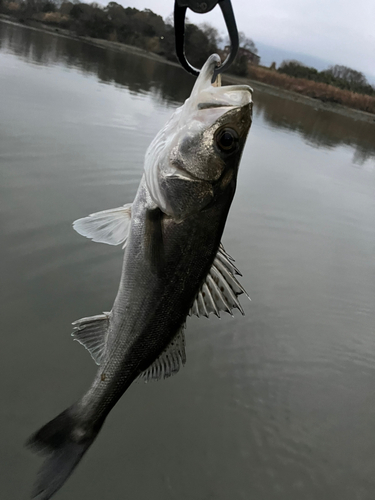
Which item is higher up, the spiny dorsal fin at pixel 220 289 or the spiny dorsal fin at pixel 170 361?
the spiny dorsal fin at pixel 220 289

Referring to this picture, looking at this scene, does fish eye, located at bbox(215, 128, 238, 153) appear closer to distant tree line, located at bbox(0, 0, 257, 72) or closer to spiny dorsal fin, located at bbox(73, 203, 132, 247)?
spiny dorsal fin, located at bbox(73, 203, 132, 247)

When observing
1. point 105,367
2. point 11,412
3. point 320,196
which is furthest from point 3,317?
point 320,196

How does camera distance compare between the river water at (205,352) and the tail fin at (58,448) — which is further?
the river water at (205,352)

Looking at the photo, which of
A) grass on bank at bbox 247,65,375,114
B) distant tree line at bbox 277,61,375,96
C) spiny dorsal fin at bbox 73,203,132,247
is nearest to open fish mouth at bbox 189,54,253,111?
spiny dorsal fin at bbox 73,203,132,247

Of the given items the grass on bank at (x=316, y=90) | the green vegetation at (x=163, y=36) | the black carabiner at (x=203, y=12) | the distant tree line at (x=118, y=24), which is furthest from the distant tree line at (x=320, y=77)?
the black carabiner at (x=203, y=12)

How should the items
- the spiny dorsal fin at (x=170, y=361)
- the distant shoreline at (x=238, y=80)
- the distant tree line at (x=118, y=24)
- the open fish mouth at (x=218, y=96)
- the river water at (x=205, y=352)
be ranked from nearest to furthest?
1. the open fish mouth at (x=218, y=96)
2. the spiny dorsal fin at (x=170, y=361)
3. the river water at (x=205, y=352)
4. the distant shoreline at (x=238, y=80)
5. the distant tree line at (x=118, y=24)

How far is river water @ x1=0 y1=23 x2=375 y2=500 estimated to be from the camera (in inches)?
82.9

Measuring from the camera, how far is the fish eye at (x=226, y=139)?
4.36 ft

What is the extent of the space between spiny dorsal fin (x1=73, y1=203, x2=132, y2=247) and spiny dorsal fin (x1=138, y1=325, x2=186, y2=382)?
1.56 ft

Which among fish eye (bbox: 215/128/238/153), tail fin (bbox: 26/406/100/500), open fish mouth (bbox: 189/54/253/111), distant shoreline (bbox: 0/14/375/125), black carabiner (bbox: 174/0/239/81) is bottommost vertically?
tail fin (bbox: 26/406/100/500)

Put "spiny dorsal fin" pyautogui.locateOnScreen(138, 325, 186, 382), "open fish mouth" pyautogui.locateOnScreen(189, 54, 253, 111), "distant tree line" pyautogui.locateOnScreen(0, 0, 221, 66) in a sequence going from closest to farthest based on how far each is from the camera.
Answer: "open fish mouth" pyautogui.locateOnScreen(189, 54, 253, 111), "spiny dorsal fin" pyautogui.locateOnScreen(138, 325, 186, 382), "distant tree line" pyautogui.locateOnScreen(0, 0, 221, 66)

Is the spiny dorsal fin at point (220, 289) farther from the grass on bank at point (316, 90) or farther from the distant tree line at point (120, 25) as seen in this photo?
the grass on bank at point (316, 90)

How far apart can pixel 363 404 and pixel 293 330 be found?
0.78 m

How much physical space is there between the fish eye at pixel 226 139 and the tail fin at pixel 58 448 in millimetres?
1201
